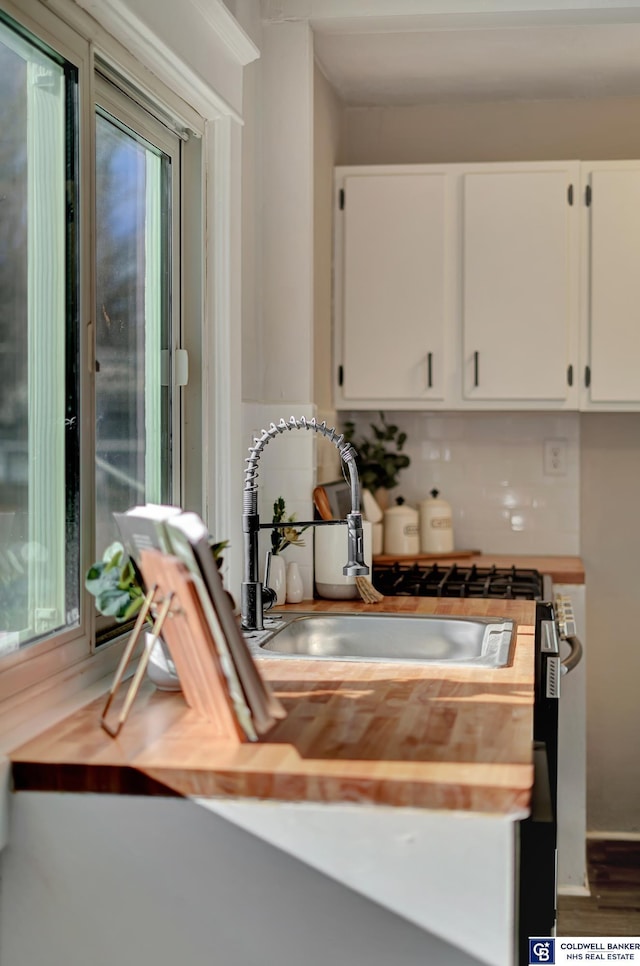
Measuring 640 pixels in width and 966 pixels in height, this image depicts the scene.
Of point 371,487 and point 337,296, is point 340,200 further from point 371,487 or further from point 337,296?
point 371,487

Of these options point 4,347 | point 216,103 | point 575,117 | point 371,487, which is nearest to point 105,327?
point 4,347

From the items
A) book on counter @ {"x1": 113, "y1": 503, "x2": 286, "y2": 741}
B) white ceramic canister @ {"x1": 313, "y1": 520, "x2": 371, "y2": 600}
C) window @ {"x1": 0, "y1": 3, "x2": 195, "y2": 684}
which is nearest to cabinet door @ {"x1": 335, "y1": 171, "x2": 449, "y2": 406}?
white ceramic canister @ {"x1": 313, "y1": 520, "x2": 371, "y2": 600}

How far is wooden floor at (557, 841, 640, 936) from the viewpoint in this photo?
320 cm

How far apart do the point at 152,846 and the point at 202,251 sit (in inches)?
61.8

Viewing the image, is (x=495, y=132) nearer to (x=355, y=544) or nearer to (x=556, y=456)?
(x=556, y=456)

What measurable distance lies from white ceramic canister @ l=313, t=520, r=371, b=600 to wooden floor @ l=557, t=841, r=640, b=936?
123 cm

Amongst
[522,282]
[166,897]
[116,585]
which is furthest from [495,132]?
[166,897]

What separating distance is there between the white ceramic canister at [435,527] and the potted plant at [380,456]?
0.58 feet

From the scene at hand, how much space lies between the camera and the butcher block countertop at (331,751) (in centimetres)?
144

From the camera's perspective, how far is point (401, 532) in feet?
12.3

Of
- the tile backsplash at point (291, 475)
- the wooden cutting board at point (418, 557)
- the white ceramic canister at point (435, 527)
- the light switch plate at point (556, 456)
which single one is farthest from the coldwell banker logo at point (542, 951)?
the light switch plate at point (556, 456)

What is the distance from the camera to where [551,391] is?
11.9 feet

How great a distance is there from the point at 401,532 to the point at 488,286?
2.92ft

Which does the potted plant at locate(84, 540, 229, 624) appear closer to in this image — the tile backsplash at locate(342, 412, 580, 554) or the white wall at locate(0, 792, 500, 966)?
the white wall at locate(0, 792, 500, 966)
